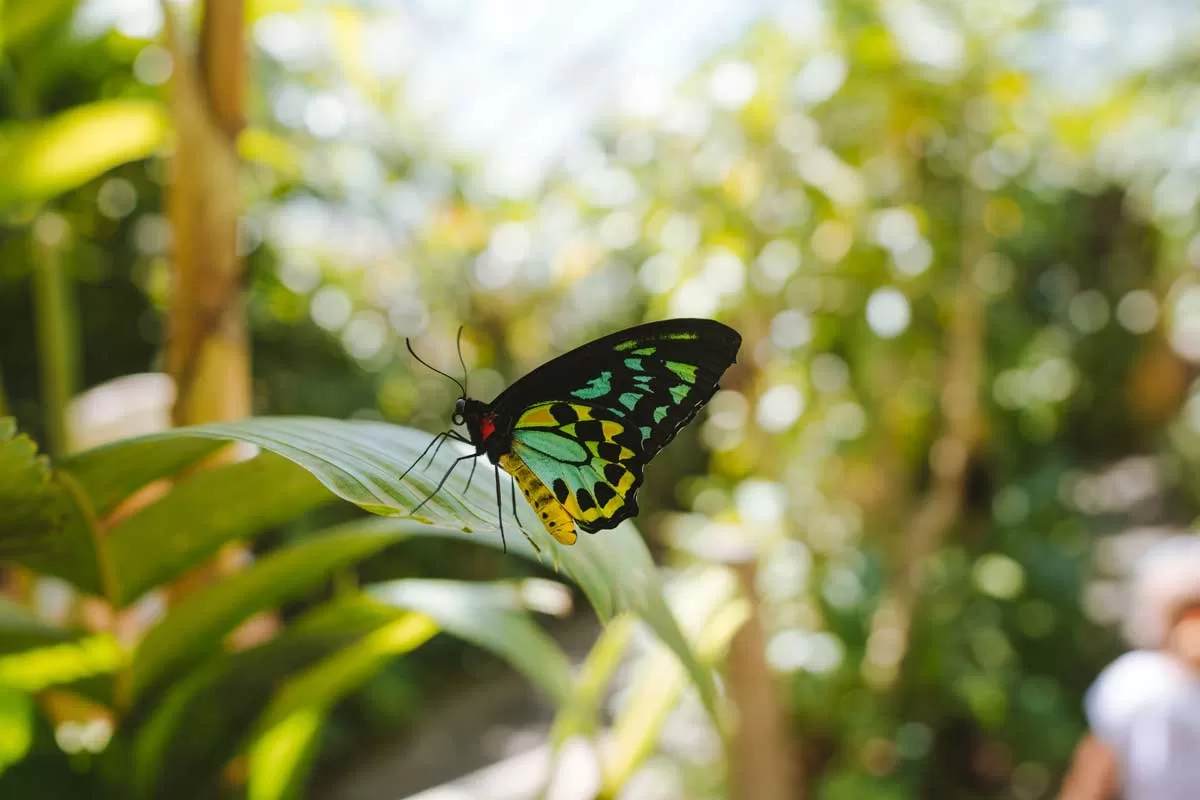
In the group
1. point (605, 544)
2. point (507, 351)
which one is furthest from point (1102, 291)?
point (605, 544)

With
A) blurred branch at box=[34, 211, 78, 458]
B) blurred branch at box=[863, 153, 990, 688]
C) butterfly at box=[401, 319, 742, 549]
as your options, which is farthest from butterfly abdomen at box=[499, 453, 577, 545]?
blurred branch at box=[863, 153, 990, 688]

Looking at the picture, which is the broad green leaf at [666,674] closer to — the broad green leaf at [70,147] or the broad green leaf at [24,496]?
the broad green leaf at [24,496]

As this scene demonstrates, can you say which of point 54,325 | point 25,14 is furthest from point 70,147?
point 54,325

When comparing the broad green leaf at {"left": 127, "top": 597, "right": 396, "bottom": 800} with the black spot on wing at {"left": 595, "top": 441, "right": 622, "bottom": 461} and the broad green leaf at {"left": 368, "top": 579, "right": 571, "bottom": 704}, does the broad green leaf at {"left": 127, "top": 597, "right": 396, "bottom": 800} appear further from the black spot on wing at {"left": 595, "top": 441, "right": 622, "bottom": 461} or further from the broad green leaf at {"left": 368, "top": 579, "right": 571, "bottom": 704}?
the black spot on wing at {"left": 595, "top": 441, "right": 622, "bottom": 461}

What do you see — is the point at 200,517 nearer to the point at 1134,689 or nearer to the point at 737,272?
the point at 737,272

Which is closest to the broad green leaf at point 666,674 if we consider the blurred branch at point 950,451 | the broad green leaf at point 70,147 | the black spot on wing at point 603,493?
the black spot on wing at point 603,493
